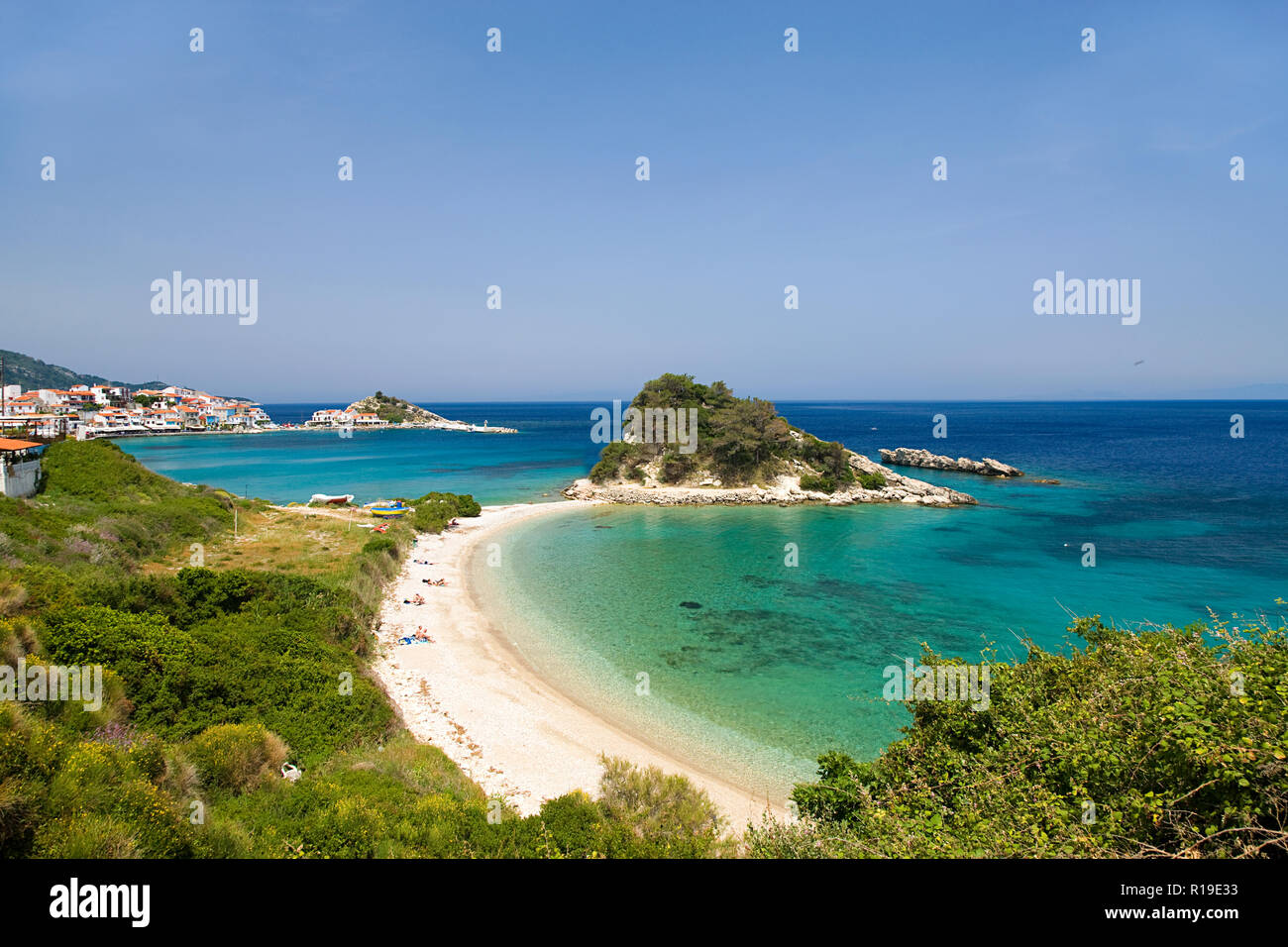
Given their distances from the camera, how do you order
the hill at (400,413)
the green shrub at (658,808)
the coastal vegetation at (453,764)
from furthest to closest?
1. the hill at (400,413)
2. the green shrub at (658,808)
3. the coastal vegetation at (453,764)

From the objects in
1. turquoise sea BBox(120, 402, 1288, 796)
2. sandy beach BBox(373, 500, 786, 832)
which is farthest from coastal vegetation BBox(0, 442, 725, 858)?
turquoise sea BBox(120, 402, 1288, 796)

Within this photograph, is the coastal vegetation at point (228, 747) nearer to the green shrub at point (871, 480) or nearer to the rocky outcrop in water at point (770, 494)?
the rocky outcrop in water at point (770, 494)

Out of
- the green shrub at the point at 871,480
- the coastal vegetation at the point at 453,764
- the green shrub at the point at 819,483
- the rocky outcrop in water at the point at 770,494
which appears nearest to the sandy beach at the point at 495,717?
the coastal vegetation at the point at 453,764

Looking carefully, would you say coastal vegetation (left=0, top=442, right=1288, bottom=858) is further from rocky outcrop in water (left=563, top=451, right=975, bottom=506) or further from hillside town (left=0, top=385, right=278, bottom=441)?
hillside town (left=0, top=385, right=278, bottom=441)

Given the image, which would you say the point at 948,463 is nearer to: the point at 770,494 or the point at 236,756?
the point at 770,494

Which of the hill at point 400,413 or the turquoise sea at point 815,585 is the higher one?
the hill at point 400,413
